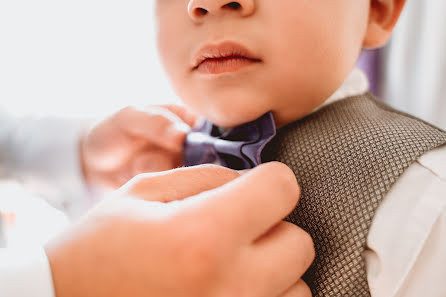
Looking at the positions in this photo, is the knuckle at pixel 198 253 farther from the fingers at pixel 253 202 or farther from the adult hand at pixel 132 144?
the adult hand at pixel 132 144

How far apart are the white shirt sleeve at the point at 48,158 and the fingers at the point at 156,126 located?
5.0 inches

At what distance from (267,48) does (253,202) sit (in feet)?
0.67

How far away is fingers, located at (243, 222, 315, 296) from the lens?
0.35 meters

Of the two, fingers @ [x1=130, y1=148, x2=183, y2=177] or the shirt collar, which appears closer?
the shirt collar

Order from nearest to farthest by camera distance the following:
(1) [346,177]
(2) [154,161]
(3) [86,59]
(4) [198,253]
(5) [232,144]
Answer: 1. (4) [198,253]
2. (1) [346,177]
3. (5) [232,144]
4. (2) [154,161]
5. (3) [86,59]

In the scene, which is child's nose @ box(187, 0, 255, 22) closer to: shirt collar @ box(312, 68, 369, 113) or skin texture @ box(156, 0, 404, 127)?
skin texture @ box(156, 0, 404, 127)

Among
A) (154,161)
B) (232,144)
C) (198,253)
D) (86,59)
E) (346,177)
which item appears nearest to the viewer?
(198,253)

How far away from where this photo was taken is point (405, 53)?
1106 millimetres

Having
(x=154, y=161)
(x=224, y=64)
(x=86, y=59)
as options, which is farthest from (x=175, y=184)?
(x=86, y=59)

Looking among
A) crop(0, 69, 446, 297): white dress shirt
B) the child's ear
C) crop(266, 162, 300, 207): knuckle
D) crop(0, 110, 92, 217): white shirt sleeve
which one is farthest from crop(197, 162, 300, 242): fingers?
crop(0, 110, 92, 217): white shirt sleeve

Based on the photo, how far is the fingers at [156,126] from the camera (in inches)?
27.3

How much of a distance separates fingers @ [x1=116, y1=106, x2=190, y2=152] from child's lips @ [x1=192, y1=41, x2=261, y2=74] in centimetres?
22

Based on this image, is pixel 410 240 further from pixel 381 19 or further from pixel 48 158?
pixel 48 158

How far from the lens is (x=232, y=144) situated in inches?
21.8
